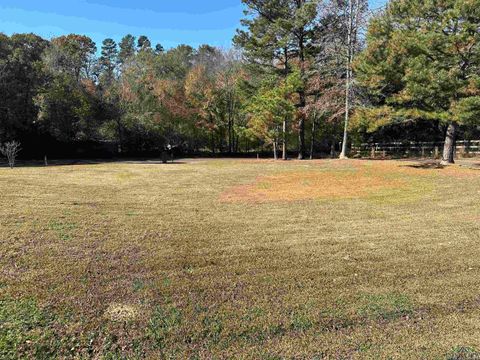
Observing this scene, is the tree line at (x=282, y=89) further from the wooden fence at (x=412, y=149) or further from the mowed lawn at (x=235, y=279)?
the mowed lawn at (x=235, y=279)

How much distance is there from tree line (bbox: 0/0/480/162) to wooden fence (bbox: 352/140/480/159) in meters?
1.15

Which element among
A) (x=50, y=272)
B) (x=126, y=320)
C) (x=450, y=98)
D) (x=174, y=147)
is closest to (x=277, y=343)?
(x=126, y=320)

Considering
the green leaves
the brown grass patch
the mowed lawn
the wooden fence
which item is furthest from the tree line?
the mowed lawn

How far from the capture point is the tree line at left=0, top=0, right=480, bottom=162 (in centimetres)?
1730

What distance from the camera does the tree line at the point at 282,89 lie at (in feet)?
56.7

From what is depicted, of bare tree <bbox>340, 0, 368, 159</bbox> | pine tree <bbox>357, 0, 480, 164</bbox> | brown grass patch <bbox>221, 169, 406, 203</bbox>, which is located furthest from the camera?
bare tree <bbox>340, 0, 368, 159</bbox>

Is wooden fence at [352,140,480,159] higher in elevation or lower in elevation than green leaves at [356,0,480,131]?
lower

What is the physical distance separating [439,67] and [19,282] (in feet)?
59.7

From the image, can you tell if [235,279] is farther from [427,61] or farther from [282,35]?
[282,35]

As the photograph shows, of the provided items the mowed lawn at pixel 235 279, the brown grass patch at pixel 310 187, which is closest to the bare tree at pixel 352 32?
the brown grass patch at pixel 310 187

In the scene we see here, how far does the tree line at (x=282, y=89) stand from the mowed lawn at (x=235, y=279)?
9.89 m

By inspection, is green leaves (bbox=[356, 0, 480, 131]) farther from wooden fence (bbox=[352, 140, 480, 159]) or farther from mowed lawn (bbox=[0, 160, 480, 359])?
wooden fence (bbox=[352, 140, 480, 159])

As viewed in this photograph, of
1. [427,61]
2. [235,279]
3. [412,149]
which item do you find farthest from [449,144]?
[235,279]

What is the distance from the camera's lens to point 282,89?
2547cm
